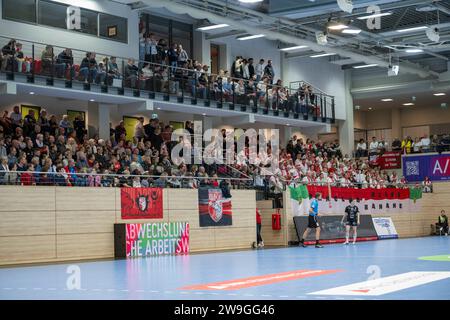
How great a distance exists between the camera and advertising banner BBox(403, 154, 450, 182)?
45906 millimetres

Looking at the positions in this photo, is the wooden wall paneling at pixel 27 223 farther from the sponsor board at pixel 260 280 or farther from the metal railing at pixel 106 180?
the sponsor board at pixel 260 280

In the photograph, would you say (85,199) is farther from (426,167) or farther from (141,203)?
(426,167)

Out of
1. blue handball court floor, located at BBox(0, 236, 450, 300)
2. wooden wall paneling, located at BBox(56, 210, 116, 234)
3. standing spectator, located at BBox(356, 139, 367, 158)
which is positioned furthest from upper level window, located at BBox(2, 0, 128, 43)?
standing spectator, located at BBox(356, 139, 367, 158)

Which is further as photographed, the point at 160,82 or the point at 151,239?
the point at 160,82

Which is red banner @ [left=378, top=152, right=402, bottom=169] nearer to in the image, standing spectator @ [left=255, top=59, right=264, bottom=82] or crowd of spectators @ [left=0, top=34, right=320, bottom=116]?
crowd of spectators @ [left=0, top=34, right=320, bottom=116]

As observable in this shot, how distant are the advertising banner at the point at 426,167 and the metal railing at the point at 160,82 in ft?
26.8

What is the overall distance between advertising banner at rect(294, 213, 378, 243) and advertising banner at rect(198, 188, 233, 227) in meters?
3.53

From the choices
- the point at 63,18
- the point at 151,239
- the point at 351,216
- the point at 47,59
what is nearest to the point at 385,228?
the point at 351,216

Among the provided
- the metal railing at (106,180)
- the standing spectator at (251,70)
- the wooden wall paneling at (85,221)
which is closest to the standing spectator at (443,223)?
the standing spectator at (251,70)

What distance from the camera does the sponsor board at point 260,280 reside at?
14859mm

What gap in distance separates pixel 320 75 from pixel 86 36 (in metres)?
19.2

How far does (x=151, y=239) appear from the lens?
27109 millimetres
